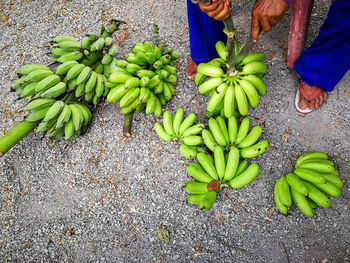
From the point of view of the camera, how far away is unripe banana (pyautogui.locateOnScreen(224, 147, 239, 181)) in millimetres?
1738

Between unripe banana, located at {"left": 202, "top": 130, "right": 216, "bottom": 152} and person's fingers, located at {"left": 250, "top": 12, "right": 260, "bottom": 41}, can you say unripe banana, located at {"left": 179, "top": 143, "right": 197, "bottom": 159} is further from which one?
person's fingers, located at {"left": 250, "top": 12, "right": 260, "bottom": 41}

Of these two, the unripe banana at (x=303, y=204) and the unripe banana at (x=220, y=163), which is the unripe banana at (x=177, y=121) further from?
the unripe banana at (x=303, y=204)

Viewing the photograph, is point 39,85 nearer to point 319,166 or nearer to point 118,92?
point 118,92

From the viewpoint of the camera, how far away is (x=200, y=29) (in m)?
2.07

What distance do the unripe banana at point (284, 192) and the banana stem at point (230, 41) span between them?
852 millimetres

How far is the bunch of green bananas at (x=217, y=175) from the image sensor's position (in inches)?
68.0

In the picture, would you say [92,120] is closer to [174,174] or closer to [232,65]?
[174,174]

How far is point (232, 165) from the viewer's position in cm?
174

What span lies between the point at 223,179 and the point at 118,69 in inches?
47.6

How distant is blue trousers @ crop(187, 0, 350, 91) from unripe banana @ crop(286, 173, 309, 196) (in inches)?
31.3

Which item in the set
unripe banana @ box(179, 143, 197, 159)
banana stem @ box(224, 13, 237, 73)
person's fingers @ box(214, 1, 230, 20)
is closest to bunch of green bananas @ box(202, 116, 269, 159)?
unripe banana @ box(179, 143, 197, 159)

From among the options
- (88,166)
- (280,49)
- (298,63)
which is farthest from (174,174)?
(280,49)

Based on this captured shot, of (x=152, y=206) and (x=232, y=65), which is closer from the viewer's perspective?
(x=232, y=65)

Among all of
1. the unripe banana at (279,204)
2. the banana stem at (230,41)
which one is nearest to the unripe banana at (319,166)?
the unripe banana at (279,204)
